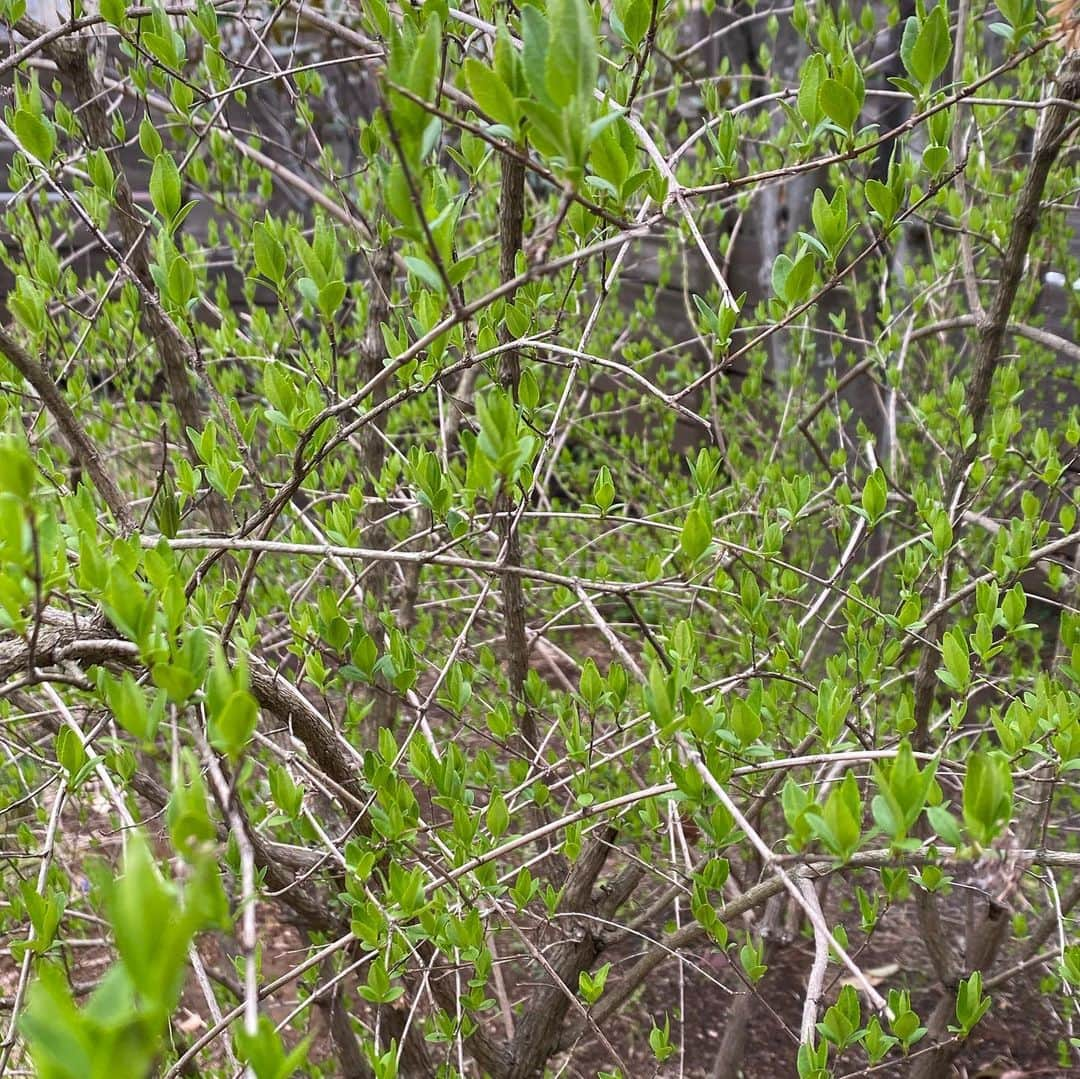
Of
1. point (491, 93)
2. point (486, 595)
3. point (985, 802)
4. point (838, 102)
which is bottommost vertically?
point (486, 595)

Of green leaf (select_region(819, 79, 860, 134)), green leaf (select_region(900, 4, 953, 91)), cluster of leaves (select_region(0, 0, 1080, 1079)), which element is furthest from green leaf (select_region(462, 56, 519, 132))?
green leaf (select_region(900, 4, 953, 91))

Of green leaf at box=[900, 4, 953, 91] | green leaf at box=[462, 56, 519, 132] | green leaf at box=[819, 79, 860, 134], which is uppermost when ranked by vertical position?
green leaf at box=[462, 56, 519, 132]

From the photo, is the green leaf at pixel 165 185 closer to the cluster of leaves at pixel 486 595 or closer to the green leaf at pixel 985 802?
the cluster of leaves at pixel 486 595

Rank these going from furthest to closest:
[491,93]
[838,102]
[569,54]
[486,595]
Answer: [486,595] → [838,102] → [491,93] → [569,54]

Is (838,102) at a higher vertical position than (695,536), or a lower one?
higher

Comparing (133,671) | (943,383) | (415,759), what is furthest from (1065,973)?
(943,383)

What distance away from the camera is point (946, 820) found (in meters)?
0.94

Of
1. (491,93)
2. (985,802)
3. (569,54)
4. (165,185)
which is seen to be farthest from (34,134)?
(985,802)

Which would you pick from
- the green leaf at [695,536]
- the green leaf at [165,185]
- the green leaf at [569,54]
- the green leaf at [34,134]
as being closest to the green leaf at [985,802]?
the green leaf at [695,536]

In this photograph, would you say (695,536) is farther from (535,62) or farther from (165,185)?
(165,185)

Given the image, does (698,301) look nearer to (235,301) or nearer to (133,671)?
(133,671)

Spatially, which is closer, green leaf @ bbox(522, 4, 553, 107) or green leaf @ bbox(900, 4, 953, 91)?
green leaf @ bbox(522, 4, 553, 107)

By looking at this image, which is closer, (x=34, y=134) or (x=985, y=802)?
(x=985, y=802)

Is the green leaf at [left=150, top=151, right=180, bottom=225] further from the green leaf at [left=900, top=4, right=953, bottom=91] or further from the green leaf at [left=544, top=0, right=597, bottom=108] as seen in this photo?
the green leaf at [left=900, top=4, right=953, bottom=91]
